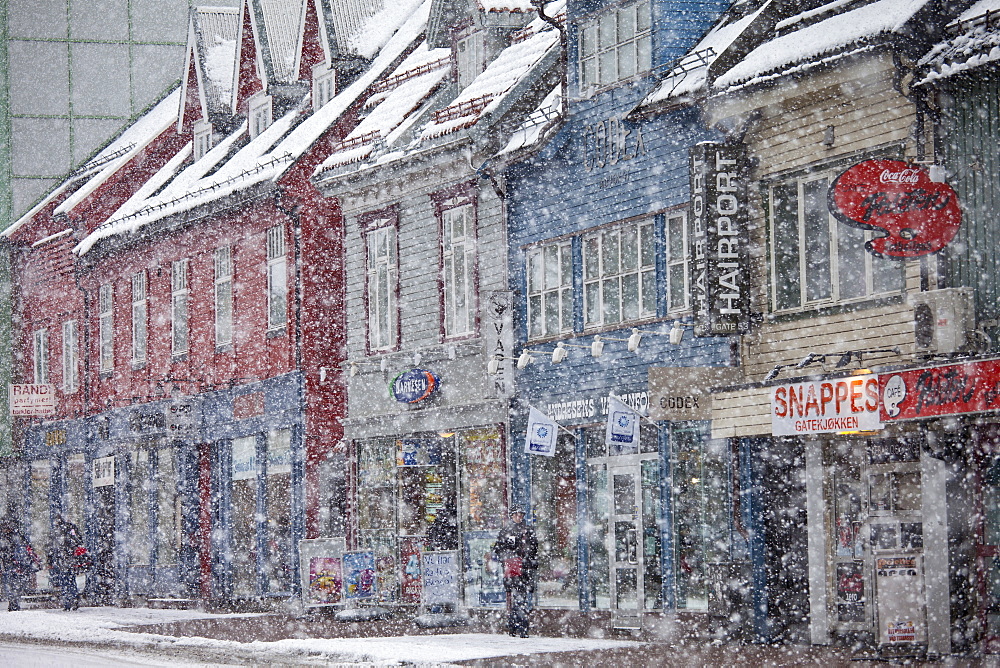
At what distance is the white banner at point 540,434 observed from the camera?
23562mm

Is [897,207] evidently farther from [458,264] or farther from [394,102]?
[394,102]

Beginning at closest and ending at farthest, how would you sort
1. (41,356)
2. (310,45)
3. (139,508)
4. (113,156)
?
(310,45) → (139,508) → (41,356) → (113,156)

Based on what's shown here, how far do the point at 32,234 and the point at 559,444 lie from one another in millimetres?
25114

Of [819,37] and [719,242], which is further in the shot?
[719,242]

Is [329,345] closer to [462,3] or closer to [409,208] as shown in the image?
[409,208]

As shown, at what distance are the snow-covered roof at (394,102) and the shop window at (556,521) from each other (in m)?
7.08

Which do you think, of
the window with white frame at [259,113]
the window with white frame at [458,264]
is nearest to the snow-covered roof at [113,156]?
the window with white frame at [259,113]

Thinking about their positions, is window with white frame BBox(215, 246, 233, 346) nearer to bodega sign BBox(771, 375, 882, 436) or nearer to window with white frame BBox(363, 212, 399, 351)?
window with white frame BBox(363, 212, 399, 351)

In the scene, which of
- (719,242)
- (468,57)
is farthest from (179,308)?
(719,242)

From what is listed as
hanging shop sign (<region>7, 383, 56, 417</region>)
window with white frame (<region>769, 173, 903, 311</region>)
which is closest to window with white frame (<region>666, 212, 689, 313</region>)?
window with white frame (<region>769, 173, 903, 311</region>)

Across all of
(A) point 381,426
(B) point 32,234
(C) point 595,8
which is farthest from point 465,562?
(B) point 32,234

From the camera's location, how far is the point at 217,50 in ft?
134

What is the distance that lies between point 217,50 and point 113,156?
259 inches

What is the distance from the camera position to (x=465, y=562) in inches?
1026
